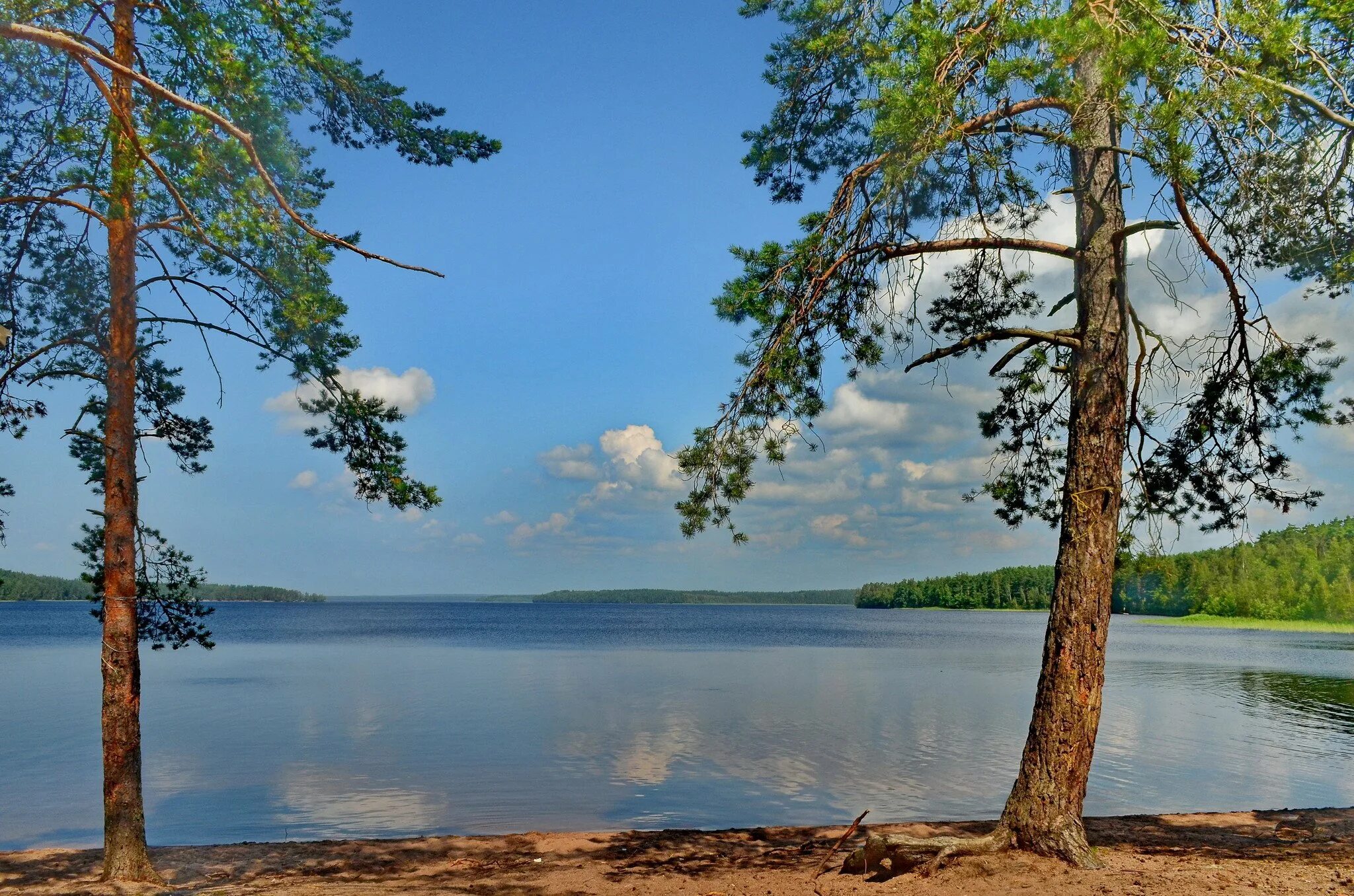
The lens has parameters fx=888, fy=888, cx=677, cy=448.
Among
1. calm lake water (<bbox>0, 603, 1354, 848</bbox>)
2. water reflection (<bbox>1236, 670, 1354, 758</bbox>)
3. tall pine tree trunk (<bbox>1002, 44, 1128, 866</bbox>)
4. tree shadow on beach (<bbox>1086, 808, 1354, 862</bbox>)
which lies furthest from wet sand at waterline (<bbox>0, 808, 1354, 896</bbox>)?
water reflection (<bbox>1236, 670, 1354, 758</bbox>)

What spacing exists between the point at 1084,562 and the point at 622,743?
13.6 metres

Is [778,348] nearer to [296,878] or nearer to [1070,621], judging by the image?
[1070,621]

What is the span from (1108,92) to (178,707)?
2746cm

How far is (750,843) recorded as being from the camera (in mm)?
9273

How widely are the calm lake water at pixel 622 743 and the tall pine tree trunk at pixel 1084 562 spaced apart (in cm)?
570

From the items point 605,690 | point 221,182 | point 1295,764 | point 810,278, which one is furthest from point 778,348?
point 605,690

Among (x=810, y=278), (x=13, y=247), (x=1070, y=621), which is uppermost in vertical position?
(x=13, y=247)

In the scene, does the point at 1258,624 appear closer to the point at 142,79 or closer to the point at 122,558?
the point at 122,558

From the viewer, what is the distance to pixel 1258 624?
321ft

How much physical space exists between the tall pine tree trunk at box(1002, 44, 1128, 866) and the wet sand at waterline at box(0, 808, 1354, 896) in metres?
0.42

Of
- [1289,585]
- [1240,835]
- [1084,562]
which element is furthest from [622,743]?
[1289,585]

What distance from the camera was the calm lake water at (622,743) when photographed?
1287cm

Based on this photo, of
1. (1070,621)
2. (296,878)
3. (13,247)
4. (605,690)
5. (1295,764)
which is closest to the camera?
(1070,621)

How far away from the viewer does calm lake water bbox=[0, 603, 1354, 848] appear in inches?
507
